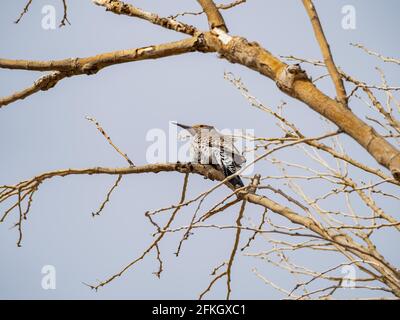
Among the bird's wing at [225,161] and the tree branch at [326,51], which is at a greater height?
the bird's wing at [225,161]

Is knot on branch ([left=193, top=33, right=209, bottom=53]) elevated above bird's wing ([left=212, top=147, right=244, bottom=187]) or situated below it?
below

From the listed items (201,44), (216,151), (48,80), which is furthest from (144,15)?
(216,151)

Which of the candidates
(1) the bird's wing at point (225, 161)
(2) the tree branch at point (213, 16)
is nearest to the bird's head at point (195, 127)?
(1) the bird's wing at point (225, 161)

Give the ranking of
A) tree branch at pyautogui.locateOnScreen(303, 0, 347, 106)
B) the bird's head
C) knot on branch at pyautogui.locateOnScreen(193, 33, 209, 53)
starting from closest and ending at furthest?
tree branch at pyautogui.locateOnScreen(303, 0, 347, 106)
knot on branch at pyautogui.locateOnScreen(193, 33, 209, 53)
the bird's head

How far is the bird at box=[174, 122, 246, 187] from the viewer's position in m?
4.93

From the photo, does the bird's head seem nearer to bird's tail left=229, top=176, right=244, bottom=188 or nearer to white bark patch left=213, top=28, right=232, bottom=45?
bird's tail left=229, top=176, right=244, bottom=188

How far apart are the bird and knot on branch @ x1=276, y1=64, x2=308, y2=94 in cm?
286

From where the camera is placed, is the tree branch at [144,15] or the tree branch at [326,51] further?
the tree branch at [144,15]

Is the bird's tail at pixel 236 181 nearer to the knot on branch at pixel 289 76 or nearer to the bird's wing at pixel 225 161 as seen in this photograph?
the bird's wing at pixel 225 161

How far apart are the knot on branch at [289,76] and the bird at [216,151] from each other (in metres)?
2.86

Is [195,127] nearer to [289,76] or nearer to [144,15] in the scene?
[144,15]

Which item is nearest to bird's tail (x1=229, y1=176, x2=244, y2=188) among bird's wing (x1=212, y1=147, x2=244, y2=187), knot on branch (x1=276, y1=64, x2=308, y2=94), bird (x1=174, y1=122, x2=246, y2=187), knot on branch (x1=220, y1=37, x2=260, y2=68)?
bird (x1=174, y1=122, x2=246, y2=187)

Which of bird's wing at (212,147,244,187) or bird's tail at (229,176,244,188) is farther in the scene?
bird's wing at (212,147,244,187)

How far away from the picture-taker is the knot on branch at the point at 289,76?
178 centimetres
